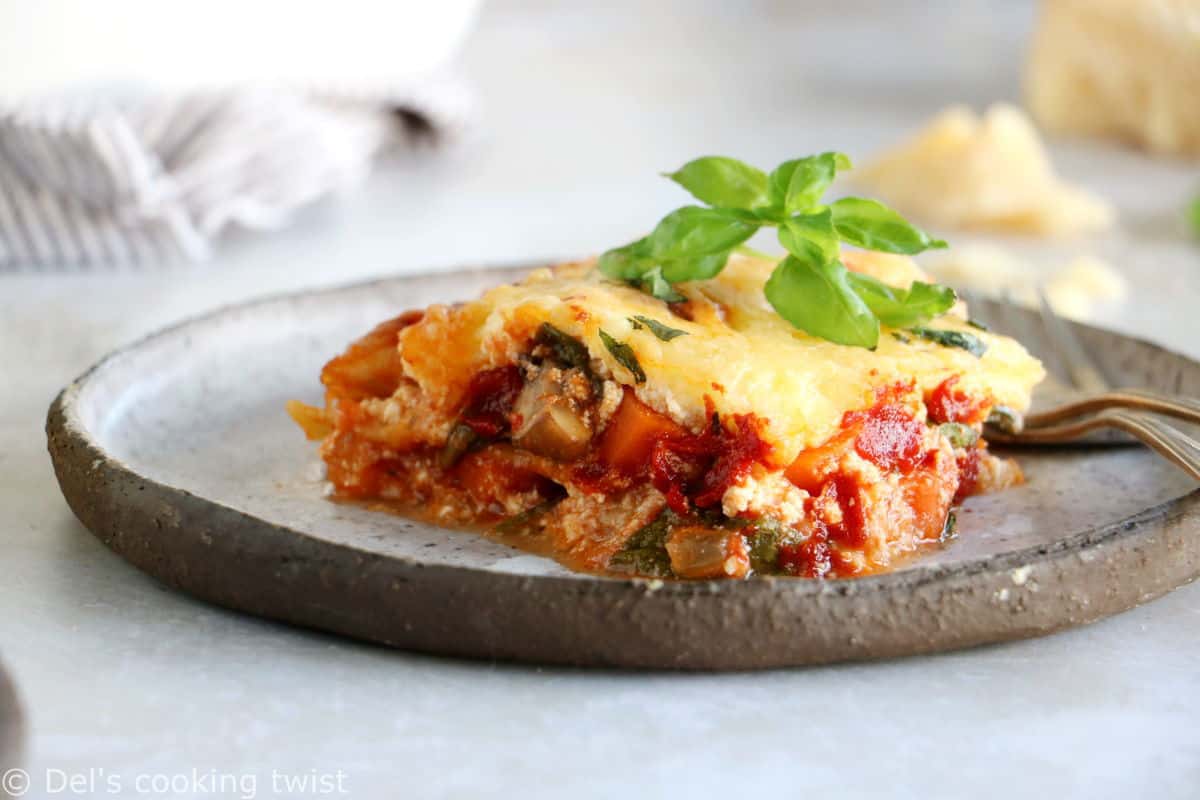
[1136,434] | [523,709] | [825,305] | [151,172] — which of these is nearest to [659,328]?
[825,305]

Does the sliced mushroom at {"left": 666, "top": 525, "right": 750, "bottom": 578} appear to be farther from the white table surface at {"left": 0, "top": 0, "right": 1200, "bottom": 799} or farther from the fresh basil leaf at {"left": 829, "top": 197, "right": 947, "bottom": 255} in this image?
the fresh basil leaf at {"left": 829, "top": 197, "right": 947, "bottom": 255}

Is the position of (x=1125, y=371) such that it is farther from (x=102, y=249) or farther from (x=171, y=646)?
(x=102, y=249)

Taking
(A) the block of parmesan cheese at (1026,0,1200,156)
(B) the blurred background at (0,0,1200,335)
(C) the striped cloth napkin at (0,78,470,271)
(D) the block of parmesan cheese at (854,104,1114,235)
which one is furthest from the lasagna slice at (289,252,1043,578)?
(A) the block of parmesan cheese at (1026,0,1200,156)

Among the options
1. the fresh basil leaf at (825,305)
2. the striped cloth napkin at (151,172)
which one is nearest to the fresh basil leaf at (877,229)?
the fresh basil leaf at (825,305)

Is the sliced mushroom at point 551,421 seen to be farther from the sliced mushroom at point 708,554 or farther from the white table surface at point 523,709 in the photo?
the white table surface at point 523,709

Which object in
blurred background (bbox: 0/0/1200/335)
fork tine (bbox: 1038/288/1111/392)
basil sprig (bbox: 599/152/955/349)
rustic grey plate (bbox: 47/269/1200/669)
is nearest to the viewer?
rustic grey plate (bbox: 47/269/1200/669)

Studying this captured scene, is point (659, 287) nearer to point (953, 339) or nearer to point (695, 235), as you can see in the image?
point (695, 235)
